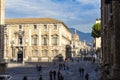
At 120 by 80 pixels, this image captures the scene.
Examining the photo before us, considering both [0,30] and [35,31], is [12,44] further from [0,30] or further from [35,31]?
[0,30]

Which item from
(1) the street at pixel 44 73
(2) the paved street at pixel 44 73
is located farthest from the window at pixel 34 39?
(2) the paved street at pixel 44 73

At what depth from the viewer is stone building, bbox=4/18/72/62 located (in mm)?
109000

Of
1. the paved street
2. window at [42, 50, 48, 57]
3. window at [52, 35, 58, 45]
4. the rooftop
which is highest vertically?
the rooftop

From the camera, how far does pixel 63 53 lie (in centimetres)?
11456

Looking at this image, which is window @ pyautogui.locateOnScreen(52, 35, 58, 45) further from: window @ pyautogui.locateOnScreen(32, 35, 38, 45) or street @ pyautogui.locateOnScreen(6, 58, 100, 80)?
street @ pyautogui.locateOnScreen(6, 58, 100, 80)

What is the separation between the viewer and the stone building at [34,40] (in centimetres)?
10900

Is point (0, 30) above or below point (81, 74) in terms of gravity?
above

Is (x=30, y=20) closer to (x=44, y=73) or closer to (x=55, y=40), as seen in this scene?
(x=55, y=40)

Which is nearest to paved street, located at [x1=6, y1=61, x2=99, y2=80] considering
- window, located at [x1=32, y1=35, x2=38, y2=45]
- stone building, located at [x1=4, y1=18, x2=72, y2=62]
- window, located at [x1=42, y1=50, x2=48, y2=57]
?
stone building, located at [x1=4, y1=18, x2=72, y2=62]

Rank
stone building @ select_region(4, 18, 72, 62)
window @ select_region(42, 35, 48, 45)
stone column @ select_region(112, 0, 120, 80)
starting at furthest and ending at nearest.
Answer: window @ select_region(42, 35, 48, 45), stone building @ select_region(4, 18, 72, 62), stone column @ select_region(112, 0, 120, 80)

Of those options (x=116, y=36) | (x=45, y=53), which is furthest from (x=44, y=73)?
(x=45, y=53)

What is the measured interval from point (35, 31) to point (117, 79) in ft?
287

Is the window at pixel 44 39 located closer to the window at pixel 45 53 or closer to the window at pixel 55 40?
the window at pixel 55 40

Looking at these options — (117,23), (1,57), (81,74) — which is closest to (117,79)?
(117,23)
